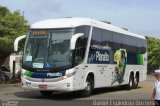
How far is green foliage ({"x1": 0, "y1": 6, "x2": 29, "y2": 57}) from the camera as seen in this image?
99.5ft

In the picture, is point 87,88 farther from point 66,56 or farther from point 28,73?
point 28,73

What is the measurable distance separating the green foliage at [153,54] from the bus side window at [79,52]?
53.1 metres

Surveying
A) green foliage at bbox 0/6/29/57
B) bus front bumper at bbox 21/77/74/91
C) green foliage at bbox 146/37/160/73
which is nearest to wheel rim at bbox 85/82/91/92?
bus front bumper at bbox 21/77/74/91

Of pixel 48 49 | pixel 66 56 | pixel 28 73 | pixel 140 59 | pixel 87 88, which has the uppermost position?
pixel 48 49

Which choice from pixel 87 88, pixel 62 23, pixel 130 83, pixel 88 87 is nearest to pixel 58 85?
pixel 87 88

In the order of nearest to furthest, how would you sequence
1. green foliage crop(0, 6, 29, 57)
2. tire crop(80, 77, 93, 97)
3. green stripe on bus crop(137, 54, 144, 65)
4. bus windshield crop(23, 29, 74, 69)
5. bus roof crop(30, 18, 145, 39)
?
bus windshield crop(23, 29, 74, 69)
bus roof crop(30, 18, 145, 39)
tire crop(80, 77, 93, 97)
green stripe on bus crop(137, 54, 144, 65)
green foliage crop(0, 6, 29, 57)

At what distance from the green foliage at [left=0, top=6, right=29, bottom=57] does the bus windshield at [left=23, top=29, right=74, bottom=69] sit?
32.2 feet

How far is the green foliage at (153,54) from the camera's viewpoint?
73125 mm

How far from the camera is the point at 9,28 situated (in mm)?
31500

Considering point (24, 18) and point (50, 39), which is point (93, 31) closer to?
point (50, 39)

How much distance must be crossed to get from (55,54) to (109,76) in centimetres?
532

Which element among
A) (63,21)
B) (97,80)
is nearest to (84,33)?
(63,21)

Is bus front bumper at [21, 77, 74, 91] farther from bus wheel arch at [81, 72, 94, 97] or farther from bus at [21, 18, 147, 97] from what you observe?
bus wheel arch at [81, 72, 94, 97]

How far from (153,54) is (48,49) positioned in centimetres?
5787
